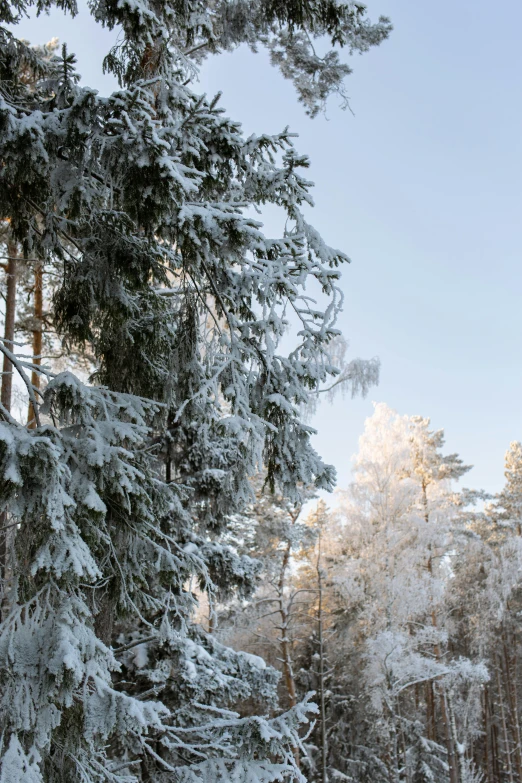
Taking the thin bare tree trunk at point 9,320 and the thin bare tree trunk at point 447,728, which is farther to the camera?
the thin bare tree trunk at point 447,728

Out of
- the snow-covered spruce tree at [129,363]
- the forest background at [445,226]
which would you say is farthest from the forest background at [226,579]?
the forest background at [445,226]

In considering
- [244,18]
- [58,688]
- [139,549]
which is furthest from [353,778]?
[244,18]

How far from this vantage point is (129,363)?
12.7 ft

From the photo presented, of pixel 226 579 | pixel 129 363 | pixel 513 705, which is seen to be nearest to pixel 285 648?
pixel 226 579

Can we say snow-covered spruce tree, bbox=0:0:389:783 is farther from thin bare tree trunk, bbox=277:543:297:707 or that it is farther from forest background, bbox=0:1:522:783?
thin bare tree trunk, bbox=277:543:297:707

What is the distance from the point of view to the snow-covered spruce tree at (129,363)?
2.18 metres

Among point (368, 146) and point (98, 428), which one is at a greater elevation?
point (368, 146)

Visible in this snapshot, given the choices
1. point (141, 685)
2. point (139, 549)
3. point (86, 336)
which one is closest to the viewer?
point (139, 549)

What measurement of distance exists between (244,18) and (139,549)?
186 inches

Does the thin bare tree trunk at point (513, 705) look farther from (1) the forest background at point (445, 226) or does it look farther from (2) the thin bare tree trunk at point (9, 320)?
(2) the thin bare tree trunk at point (9, 320)

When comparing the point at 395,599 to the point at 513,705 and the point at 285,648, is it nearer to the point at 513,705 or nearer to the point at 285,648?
the point at 285,648

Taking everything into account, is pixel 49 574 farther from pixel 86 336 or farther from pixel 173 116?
pixel 173 116

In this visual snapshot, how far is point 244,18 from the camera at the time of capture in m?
5.12

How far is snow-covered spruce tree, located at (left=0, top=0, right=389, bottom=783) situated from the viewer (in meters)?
2.18
